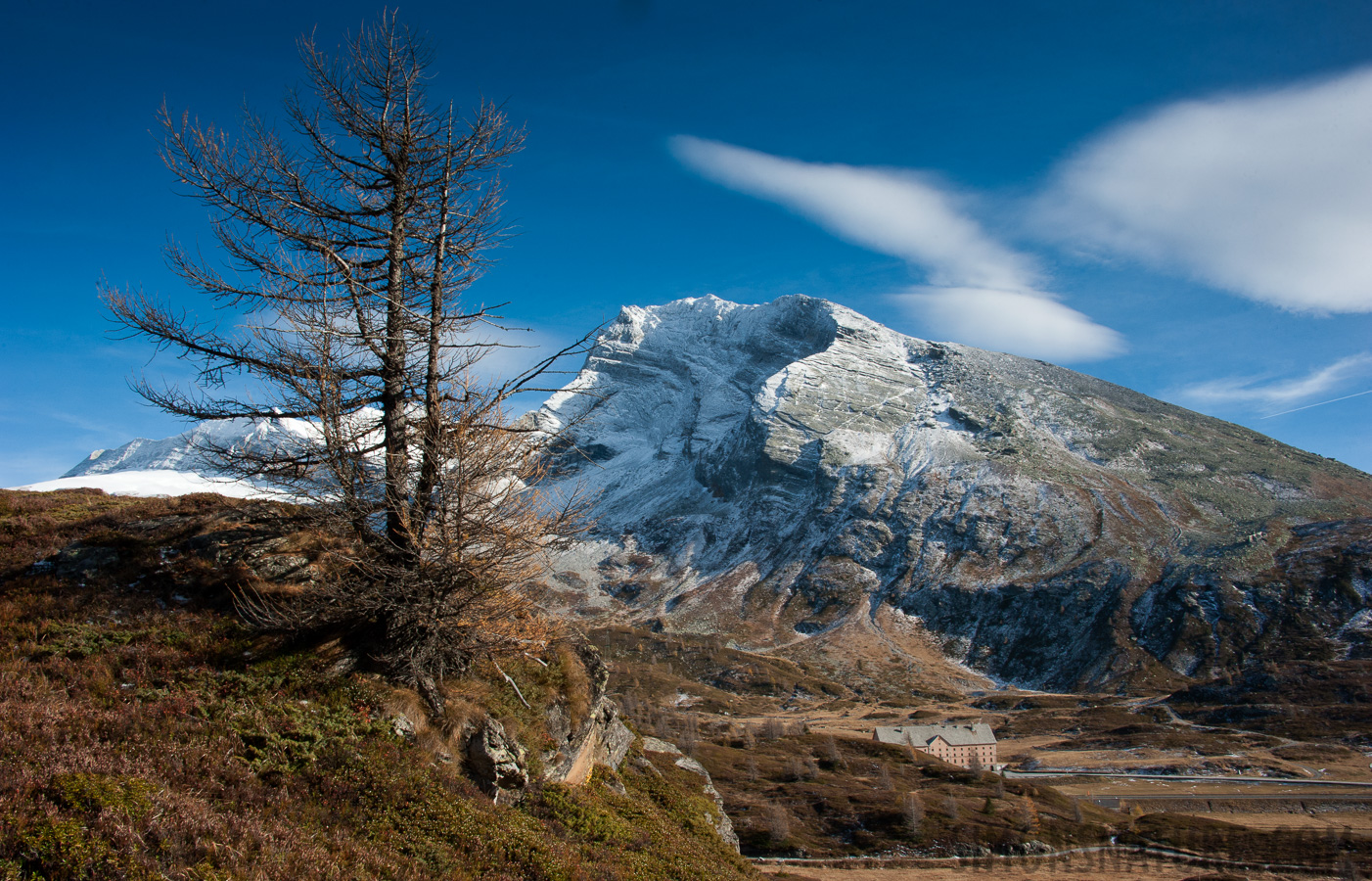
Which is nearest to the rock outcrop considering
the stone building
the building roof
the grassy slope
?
the grassy slope

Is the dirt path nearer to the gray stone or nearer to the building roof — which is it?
the building roof

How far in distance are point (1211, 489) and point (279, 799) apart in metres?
241

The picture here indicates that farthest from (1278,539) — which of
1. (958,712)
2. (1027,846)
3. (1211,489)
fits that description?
(1027,846)

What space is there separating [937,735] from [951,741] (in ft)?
6.77

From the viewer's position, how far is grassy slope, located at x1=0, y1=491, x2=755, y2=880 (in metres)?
5.64

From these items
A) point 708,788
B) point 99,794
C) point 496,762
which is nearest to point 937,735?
point 708,788

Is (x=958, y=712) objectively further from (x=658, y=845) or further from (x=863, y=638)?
(x=658, y=845)

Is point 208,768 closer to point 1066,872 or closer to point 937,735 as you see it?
point 1066,872

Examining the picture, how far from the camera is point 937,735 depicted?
8744cm

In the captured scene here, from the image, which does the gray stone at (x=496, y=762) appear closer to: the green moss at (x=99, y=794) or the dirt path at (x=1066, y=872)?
the green moss at (x=99, y=794)

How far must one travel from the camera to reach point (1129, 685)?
12794cm

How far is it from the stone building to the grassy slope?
85.9 metres

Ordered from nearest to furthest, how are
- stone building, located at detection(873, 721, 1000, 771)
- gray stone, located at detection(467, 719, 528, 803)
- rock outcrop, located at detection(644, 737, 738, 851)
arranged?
gray stone, located at detection(467, 719, 528, 803)
rock outcrop, located at detection(644, 737, 738, 851)
stone building, located at detection(873, 721, 1000, 771)

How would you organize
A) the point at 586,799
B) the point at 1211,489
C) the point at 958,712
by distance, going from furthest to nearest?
the point at 1211,489, the point at 958,712, the point at 586,799
